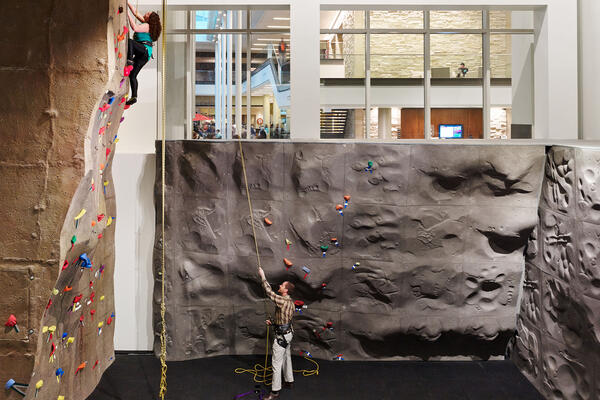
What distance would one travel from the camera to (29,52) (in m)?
5.38

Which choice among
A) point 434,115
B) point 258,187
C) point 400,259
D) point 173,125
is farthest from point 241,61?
point 400,259

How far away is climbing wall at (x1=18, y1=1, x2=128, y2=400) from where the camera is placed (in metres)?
5.59

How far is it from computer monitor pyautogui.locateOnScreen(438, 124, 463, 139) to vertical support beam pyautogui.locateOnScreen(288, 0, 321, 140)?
422cm

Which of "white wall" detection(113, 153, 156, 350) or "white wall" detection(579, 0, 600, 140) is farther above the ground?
"white wall" detection(579, 0, 600, 140)

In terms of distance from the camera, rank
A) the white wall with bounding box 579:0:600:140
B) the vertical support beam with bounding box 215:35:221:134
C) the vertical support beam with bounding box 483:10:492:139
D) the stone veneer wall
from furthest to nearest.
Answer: the vertical support beam with bounding box 215:35:221:134
the stone veneer wall
the vertical support beam with bounding box 483:10:492:139
the white wall with bounding box 579:0:600:140

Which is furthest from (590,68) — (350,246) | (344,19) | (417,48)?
(350,246)

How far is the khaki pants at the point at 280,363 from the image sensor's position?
772 centimetres

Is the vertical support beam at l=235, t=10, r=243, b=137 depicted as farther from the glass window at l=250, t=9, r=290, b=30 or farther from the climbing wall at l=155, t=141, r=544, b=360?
the climbing wall at l=155, t=141, r=544, b=360

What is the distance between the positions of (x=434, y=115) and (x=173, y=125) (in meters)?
5.98

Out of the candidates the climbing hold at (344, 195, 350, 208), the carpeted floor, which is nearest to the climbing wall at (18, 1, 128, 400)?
the carpeted floor

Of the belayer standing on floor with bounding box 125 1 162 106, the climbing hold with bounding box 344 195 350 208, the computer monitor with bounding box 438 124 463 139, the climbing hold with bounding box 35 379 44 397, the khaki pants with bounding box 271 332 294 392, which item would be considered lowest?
the khaki pants with bounding box 271 332 294 392

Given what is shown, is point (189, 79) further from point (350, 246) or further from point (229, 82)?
point (350, 246)

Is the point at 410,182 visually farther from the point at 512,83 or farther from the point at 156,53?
the point at 156,53

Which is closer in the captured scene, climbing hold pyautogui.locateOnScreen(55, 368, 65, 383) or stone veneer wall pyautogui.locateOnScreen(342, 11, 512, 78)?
climbing hold pyautogui.locateOnScreen(55, 368, 65, 383)
